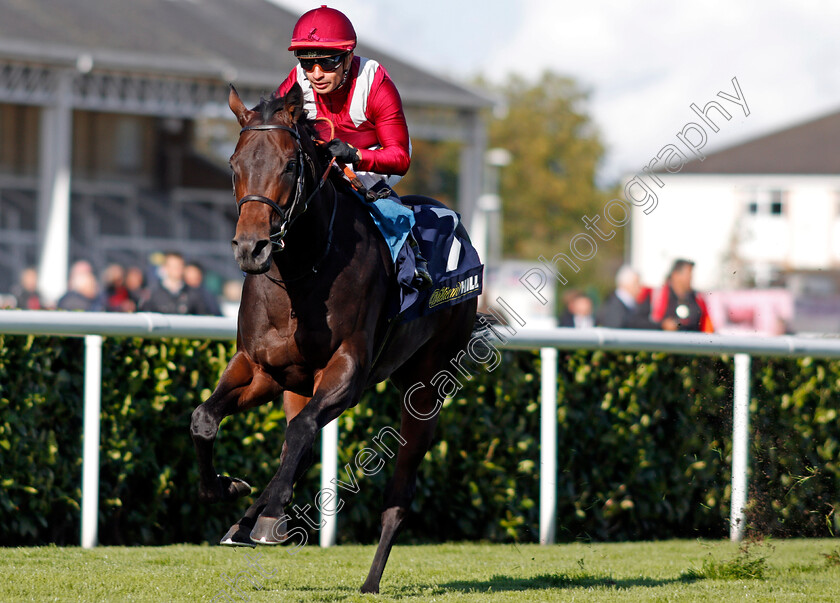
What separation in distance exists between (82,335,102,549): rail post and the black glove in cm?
225

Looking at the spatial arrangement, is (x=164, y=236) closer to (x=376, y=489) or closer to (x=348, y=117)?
(x=376, y=489)

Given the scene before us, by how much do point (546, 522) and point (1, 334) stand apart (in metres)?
3.32

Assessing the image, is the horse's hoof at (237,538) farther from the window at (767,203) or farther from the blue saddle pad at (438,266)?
the window at (767,203)

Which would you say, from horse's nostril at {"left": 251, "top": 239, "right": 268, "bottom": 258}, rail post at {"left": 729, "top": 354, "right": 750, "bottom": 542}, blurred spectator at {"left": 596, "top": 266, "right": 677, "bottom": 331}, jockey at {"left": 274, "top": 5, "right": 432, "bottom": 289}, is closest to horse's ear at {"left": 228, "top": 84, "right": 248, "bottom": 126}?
jockey at {"left": 274, "top": 5, "right": 432, "bottom": 289}

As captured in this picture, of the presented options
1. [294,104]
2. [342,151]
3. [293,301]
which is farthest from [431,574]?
[294,104]

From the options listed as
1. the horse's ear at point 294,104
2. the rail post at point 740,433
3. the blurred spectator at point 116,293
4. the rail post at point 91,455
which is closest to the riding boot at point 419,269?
the horse's ear at point 294,104

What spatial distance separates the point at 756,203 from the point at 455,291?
4792cm

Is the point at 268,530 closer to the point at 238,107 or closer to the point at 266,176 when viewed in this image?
the point at 266,176

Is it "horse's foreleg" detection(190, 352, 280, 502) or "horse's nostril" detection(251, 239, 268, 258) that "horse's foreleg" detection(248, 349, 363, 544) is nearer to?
"horse's foreleg" detection(190, 352, 280, 502)

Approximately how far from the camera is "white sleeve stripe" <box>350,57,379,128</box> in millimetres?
5012

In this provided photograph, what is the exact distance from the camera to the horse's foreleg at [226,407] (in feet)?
14.9

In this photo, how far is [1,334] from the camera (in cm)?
613

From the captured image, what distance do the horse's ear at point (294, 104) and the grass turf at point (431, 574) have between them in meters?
1.88

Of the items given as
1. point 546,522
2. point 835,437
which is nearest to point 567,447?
point 546,522
